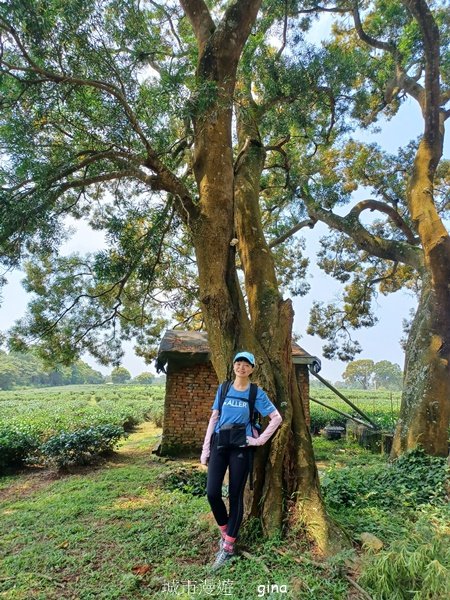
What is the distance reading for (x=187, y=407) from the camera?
10047 mm

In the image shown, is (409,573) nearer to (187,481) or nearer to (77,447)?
(187,481)

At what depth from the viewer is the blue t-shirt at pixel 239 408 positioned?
3.63m

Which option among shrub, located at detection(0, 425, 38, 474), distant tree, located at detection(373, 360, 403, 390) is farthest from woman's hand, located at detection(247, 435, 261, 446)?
distant tree, located at detection(373, 360, 403, 390)

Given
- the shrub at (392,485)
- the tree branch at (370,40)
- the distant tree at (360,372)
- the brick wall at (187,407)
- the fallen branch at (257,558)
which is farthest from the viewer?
the distant tree at (360,372)

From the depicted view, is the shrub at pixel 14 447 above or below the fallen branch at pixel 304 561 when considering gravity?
below

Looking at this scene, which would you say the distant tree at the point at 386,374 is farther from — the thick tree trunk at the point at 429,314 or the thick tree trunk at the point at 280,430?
the thick tree trunk at the point at 280,430

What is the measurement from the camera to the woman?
3521mm

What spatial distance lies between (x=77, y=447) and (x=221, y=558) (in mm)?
5981

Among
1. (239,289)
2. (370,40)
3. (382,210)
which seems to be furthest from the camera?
(382,210)

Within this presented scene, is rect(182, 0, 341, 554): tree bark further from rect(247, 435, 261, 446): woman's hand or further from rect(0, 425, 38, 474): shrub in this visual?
rect(0, 425, 38, 474): shrub

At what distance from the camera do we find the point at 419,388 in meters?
7.99

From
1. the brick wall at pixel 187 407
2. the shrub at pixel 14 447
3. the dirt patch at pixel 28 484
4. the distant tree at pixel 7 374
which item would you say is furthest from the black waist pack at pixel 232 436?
the distant tree at pixel 7 374

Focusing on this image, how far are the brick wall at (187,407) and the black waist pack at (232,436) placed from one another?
261 inches

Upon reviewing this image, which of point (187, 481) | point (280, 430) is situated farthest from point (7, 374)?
point (280, 430)
